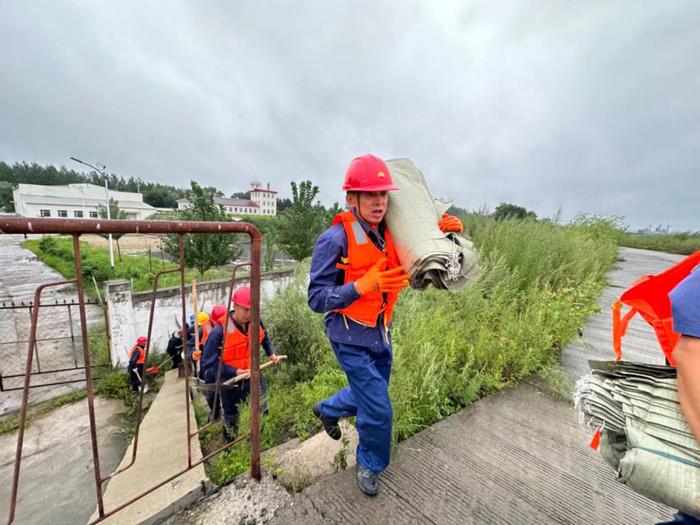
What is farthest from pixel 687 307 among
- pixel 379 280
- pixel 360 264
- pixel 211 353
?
pixel 211 353

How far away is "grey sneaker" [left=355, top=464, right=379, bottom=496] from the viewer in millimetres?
1665

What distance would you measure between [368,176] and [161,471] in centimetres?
348

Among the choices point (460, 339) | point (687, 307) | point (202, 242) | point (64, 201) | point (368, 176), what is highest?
point (64, 201)

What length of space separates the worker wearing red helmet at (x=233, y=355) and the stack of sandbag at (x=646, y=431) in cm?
318

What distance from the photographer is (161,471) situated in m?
2.96

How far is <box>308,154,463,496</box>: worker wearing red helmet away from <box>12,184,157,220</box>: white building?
40.8 meters

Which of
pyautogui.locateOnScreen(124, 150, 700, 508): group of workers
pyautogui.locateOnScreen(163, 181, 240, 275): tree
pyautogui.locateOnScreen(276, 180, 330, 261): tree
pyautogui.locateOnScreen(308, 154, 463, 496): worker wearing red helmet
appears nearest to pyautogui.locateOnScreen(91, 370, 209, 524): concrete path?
pyautogui.locateOnScreen(124, 150, 700, 508): group of workers

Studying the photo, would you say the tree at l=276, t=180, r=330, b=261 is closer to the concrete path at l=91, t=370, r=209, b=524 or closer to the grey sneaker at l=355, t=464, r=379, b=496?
the concrete path at l=91, t=370, r=209, b=524


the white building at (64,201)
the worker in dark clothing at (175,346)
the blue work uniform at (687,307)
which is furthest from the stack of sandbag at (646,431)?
the white building at (64,201)

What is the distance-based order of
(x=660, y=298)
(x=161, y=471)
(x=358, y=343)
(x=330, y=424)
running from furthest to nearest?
(x=161, y=471) → (x=330, y=424) → (x=358, y=343) → (x=660, y=298)

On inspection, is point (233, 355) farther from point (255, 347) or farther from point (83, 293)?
point (83, 293)

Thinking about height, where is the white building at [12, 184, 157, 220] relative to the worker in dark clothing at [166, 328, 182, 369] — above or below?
above

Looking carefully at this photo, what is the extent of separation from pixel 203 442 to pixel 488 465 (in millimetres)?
3720

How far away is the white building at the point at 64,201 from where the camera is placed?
37.7 metres
